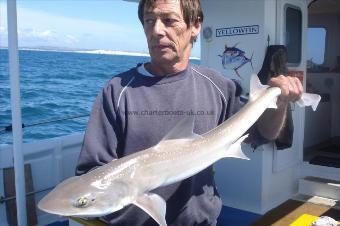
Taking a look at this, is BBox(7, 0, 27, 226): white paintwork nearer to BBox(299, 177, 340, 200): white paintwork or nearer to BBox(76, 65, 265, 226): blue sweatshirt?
BBox(76, 65, 265, 226): blue sweatshirt

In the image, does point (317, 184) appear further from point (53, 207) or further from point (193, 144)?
point (53, 207)

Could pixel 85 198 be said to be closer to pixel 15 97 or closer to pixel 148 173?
pixel 148 173

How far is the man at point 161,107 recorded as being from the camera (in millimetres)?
2148

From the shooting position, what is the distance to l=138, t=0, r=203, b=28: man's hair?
87.9 inches

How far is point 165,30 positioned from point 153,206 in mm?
911

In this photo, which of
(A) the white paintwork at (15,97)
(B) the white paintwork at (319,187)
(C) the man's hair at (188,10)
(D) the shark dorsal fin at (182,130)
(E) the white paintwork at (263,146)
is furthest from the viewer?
(B) the white paintwork at (319,187)

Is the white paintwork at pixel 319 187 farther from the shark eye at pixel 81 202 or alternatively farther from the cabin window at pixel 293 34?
the shark eye at pixel 81 202

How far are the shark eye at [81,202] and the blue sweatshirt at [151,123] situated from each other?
1.17ft

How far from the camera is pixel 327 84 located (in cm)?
880

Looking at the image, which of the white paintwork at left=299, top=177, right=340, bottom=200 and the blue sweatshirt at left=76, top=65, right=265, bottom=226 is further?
the white paintwork at left=299, top=177, right=340, bottom=200

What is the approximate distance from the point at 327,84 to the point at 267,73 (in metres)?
4.44

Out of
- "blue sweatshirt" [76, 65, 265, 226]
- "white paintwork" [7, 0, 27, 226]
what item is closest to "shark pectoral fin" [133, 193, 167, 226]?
"blue sweatshirt" [76, 65, 265, 226]

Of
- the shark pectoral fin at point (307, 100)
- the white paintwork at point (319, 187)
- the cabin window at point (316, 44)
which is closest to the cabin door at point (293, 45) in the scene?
the white paintwork at point (319, 187)

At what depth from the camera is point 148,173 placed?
6.36 ft
